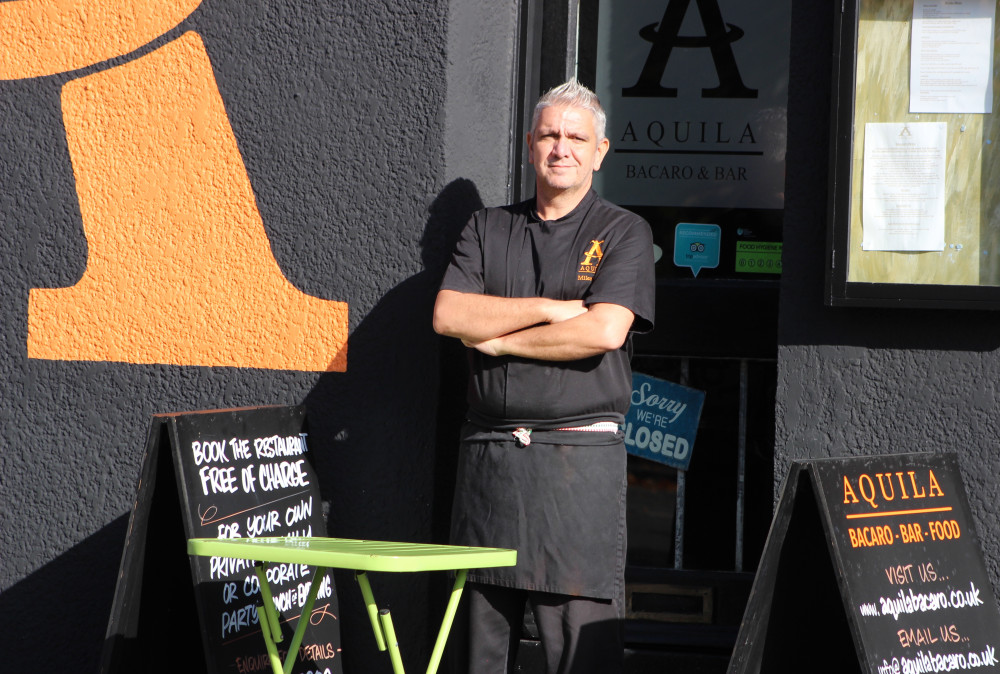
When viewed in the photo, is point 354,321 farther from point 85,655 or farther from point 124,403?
point 85,655

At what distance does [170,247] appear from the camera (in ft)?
12.4

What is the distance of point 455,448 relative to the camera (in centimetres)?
368

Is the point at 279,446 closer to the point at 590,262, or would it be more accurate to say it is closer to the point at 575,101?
the point at 590,262

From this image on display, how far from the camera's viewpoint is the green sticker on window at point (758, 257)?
149 inches

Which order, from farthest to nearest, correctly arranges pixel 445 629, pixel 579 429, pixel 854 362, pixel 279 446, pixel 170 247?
pixel 170 247
pixel 279 446
pixel 854 362
pixel 579 429
pixel 445 629

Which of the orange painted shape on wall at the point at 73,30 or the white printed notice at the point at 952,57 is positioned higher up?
the orange painted shape on wall at the point at 73,30

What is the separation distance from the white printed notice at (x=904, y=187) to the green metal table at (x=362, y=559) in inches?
60.9

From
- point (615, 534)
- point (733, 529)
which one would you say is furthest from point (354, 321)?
point (733, 529)

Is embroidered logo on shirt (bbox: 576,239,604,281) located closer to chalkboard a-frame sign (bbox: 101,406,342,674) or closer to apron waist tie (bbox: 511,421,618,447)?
apron waist tie (bbox: 511,421,618,447)

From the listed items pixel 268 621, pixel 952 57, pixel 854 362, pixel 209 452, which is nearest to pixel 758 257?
pixel 854 362

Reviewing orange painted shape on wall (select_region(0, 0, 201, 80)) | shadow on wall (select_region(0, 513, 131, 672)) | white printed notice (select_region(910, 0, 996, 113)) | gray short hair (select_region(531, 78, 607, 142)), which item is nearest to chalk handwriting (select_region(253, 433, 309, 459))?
shadow on wall (select_region(0, 513, 131, 672))

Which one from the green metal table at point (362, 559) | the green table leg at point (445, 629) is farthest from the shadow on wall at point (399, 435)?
the green table leg at point (445, 629)

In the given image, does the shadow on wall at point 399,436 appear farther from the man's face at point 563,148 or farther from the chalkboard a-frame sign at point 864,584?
the chalkboard a-frame sign at point 864,584

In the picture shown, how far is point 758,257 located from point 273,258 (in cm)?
172
